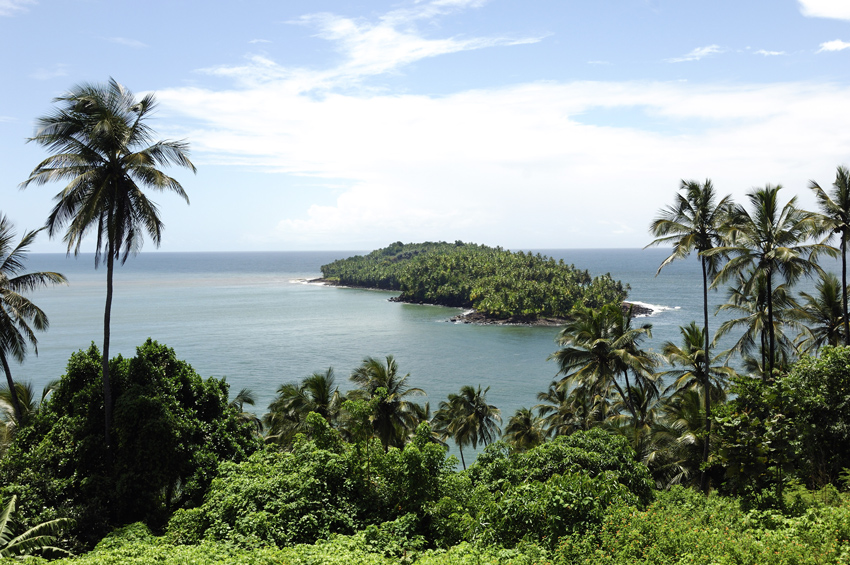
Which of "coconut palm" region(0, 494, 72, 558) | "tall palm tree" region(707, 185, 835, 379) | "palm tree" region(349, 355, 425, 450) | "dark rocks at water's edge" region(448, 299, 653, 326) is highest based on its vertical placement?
"tall palm tree" region(707, 185, 835, 379)

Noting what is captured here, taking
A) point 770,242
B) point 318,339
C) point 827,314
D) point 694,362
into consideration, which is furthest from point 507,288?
point 770,242

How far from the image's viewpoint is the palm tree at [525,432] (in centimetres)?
2880

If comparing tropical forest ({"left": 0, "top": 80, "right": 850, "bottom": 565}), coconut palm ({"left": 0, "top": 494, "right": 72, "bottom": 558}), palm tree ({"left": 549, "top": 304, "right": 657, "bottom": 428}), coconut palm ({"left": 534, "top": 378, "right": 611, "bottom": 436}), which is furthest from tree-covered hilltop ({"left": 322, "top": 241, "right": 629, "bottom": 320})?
coconut palm ({"left": 0, "top": 494, "right": 72, "bottom": 558})

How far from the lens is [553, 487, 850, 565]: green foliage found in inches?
343

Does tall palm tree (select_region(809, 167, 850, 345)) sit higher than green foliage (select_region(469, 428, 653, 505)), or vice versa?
tall palm tree (select_region(809, 167, 850, 345))

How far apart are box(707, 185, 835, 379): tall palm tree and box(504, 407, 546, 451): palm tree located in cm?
1369

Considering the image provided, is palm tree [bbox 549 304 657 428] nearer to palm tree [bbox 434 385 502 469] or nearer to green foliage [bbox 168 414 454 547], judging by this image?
palm tree [bbox 434 385 502 469]

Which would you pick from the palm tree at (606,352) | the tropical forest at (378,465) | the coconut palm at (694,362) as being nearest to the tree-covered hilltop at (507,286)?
the palm tree at (606,352)

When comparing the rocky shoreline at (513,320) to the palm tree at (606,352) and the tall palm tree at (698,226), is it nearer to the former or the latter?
the palm tree at (606,352)

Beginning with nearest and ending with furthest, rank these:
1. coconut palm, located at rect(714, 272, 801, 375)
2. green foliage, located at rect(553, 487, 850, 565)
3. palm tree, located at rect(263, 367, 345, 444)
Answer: green foliage, located at rect(553, 487, 850, 565) < coconut palm, located at rect(714, 272, 801, 375) < palm tree, located at rect(263, 367, 345, 444)

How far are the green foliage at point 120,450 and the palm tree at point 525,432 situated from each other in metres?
16.9

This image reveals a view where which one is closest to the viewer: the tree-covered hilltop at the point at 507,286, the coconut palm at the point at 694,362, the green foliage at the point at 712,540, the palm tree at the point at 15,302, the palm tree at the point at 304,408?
the green foliage at the point at 712,540

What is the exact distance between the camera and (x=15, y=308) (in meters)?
17.4

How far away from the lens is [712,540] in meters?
9.47
